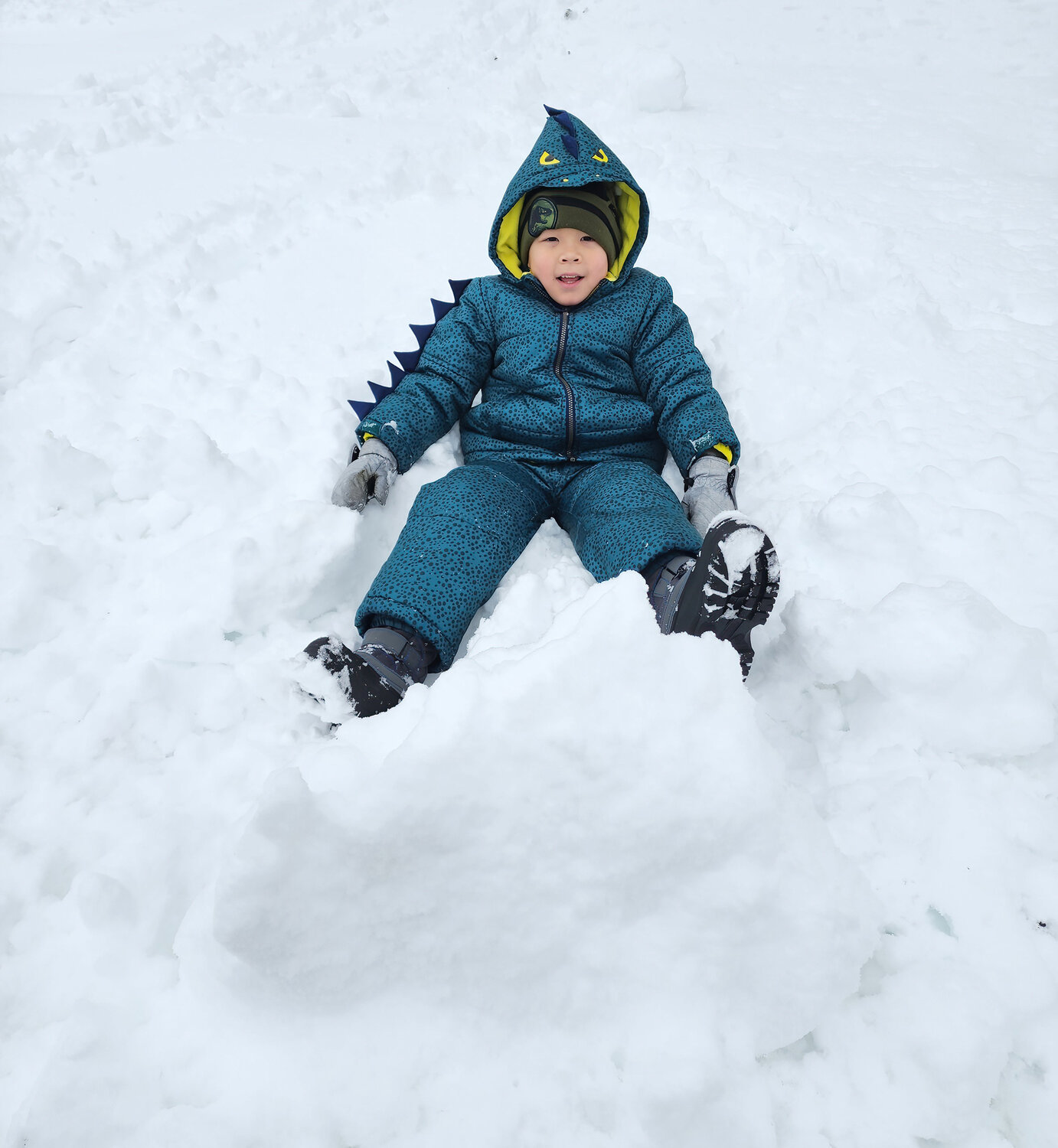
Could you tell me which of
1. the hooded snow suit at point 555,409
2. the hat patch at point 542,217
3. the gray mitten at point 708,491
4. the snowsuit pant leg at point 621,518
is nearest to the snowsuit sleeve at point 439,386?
the hooded snow suit at point 555,409

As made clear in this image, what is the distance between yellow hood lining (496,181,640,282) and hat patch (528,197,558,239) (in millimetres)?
86

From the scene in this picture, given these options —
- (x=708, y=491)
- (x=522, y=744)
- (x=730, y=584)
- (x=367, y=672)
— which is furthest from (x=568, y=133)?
(x=522, y=744)

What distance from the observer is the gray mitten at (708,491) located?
186cm

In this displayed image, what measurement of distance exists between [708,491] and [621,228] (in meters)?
0.91

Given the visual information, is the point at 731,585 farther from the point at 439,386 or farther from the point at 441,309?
the point at 441,309

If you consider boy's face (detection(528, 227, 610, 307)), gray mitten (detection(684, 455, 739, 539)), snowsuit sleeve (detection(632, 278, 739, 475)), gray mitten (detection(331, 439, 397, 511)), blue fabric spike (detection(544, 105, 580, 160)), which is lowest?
gray mitten (detection(684, 455, 739, 539))

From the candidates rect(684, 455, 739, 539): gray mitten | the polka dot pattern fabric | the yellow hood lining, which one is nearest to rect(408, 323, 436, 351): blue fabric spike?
the yellow hood lining

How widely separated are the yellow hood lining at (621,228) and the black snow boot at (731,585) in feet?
3.75

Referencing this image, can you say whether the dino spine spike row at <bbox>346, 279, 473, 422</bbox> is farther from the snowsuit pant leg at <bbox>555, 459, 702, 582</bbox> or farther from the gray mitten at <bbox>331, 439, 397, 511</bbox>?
the snowsuit pant leg at <bbox>555, 459, 702, 582</bbox>

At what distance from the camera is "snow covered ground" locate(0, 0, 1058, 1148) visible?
3.18 ft

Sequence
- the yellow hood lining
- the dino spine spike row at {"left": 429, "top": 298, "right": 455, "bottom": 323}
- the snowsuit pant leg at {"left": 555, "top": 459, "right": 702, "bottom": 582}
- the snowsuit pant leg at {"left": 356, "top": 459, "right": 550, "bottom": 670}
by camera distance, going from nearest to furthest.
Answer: the snowsuit pant leg at {"left": 356, "top": 459, "right": 550, "bottom": 670} → the snowsuit pant leg at {"left": 555, "top": 459, "right": 702, "bottom": 582} → the yellow hood lining → the dino spine spike row at {"left": 429, "top": 298, "right": 455, "bottom": 323}

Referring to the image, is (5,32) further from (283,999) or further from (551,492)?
(283,999)

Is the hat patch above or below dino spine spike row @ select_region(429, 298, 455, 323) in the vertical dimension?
above

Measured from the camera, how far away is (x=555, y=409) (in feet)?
6.75
